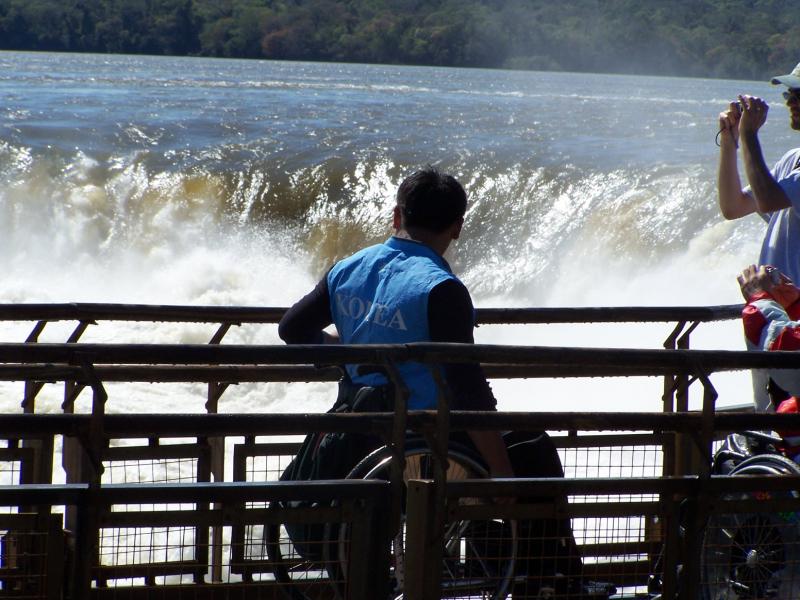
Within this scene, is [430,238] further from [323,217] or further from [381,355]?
[323,217]

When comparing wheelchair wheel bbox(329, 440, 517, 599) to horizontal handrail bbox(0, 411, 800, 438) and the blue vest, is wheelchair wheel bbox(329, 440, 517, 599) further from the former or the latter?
horizontal handrail bbox(0, 411, 800, 438)

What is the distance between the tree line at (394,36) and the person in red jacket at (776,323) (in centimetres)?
5711

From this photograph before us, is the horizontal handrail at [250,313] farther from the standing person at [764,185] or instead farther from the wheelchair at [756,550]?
the wheelchair at [756,550]

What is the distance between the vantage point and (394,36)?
62.5 meters

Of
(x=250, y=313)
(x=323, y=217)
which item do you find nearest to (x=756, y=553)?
(x=250, y=313)

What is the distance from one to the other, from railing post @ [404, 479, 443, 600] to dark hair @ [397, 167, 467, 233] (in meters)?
0.92

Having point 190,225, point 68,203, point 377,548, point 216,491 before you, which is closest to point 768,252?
point 377,548

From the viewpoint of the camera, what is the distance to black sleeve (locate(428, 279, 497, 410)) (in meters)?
3.33

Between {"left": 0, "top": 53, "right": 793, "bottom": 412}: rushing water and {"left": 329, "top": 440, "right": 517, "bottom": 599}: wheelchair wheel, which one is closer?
{"left": 329, "top": 440, "right": 517, "bottom": 599}: wheelchair wheel

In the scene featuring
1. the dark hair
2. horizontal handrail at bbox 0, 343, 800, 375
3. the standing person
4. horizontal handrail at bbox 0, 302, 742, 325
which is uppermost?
the standing person

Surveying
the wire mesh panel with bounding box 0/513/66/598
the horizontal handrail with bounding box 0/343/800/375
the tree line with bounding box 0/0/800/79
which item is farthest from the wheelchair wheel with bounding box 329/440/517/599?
the tree line with bounding box 0/0/800/79

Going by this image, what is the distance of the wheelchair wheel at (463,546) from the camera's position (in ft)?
10.6

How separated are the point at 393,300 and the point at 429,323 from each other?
0.41 feet

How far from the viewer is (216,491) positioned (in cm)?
279
